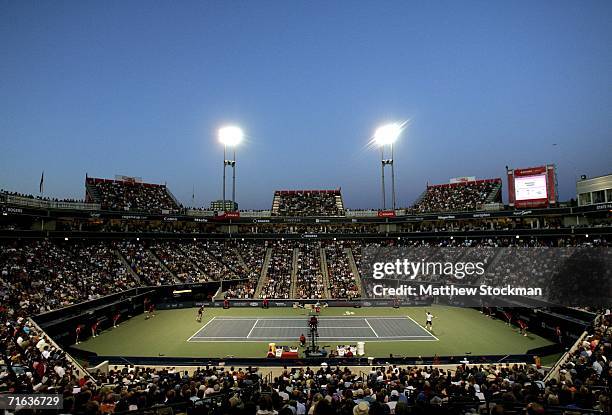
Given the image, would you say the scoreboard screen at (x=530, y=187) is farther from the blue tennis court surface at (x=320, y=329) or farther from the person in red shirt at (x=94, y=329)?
the person in red shirt at (x=94, y=329)

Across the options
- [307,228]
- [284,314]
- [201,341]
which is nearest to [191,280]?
[284,314]

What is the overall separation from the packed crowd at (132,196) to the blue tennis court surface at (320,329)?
29329 millimetres

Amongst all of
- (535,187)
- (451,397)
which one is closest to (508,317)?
(535,187)

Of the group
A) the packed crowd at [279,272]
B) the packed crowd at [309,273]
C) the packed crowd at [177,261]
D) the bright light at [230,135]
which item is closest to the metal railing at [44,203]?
the packed crowd at [177,261]

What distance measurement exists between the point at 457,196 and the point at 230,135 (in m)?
44.1

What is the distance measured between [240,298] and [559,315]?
110ft

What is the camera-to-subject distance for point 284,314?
41.6 meters

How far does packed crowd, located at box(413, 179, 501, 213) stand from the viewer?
66.3 m

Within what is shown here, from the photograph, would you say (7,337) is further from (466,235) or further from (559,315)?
(466,235)

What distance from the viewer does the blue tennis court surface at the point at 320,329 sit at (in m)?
30.8

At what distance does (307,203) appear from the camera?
76.7m

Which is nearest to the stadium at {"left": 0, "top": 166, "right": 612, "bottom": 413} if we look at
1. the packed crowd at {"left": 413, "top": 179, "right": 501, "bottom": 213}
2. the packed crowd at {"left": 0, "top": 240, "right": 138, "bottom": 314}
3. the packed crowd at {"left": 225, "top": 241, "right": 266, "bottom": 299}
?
the packed crowd at {"left": 0, "top": 240, "right": 138, "bottom": 314}

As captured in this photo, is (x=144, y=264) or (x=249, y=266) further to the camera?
(x=249, y=266)

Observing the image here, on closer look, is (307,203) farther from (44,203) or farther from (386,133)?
(44,203)
